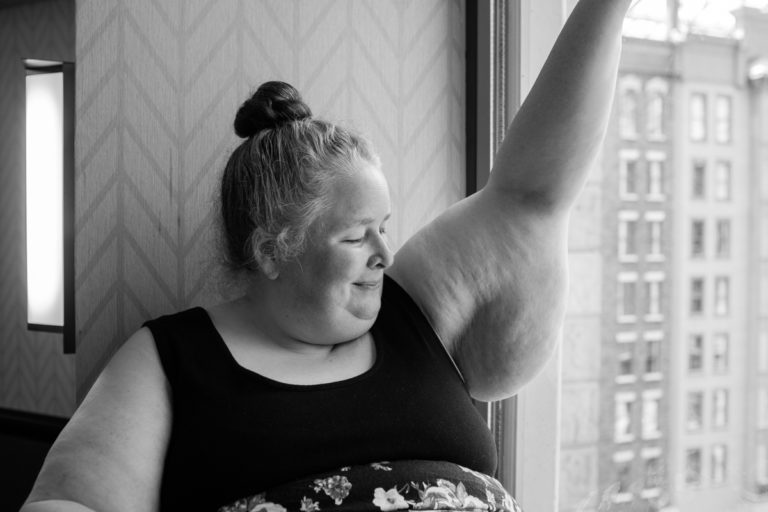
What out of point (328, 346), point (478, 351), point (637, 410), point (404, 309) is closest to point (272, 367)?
point (328, 346)

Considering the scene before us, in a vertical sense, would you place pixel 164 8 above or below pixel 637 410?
above

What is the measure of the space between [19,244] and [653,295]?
1.35 metres

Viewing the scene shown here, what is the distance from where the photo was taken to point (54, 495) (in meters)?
Result: 1.08

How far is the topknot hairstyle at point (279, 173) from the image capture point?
124 centimetres

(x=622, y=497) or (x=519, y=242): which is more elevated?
(x=519, y=242)

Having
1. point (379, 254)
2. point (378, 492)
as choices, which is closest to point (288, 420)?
point (378, 492)

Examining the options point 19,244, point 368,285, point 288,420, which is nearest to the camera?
point 288,420

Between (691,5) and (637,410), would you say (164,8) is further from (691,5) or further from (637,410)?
(637,410)

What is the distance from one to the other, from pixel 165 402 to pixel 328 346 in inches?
10.5

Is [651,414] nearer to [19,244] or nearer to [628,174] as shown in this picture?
[628,174]

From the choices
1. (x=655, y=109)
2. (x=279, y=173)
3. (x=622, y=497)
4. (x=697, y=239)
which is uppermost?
(x=655, y=109)

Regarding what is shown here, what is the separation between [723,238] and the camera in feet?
3.65

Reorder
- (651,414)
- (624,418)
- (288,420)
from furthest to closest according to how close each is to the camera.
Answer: (624,418)
(651,414)
(288,420)

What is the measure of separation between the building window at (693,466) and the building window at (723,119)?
1.56 ft
